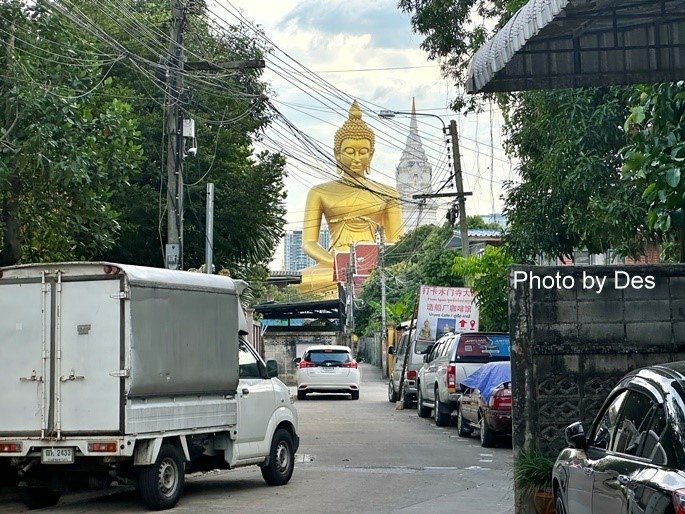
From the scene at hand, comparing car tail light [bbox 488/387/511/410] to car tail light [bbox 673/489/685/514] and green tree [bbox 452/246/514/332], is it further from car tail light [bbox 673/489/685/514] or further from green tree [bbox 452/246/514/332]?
car tail light [bbox 673/489/685/514]

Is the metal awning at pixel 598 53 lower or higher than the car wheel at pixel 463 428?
higher

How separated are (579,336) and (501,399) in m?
7.25

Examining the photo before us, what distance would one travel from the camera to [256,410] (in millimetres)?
14984

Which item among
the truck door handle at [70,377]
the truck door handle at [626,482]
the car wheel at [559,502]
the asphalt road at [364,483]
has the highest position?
the truck door handle at [70,377]

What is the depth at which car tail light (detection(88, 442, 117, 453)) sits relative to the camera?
12.4 m

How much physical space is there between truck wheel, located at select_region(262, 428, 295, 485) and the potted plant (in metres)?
4.09

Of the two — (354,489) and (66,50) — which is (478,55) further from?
(66,50)

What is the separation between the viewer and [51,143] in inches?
594

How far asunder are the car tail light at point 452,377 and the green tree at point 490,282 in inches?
282

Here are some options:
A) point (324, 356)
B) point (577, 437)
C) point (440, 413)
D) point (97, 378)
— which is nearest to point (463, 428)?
point (440, 413)

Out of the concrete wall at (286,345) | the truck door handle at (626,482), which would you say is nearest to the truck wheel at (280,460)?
the truck door handle at (626,482)

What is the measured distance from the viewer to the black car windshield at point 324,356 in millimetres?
37156

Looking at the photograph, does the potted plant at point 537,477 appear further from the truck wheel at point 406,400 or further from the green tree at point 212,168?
the truck wheel at point 406,400

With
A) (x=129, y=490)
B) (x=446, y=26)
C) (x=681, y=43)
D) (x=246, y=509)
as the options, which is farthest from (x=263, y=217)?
(x=681, y=43)
